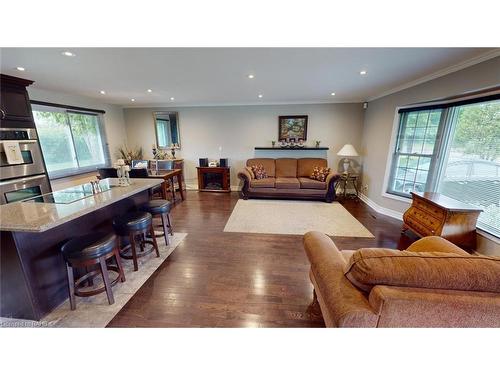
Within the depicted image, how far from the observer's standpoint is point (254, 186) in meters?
4.69

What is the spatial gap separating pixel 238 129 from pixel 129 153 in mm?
3170

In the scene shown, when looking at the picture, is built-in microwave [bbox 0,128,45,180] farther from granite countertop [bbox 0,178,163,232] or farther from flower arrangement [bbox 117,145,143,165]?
flower arrangement [bbox 117,145,143,165]

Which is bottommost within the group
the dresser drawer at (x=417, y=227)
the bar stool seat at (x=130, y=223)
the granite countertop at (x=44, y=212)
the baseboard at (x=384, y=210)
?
the baseboard at (x=384, y=210)

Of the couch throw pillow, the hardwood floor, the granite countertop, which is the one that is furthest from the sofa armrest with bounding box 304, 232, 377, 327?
the couch throw pillow

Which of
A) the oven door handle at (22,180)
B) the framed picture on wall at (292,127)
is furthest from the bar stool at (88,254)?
the framed picture on wall at (292,127)

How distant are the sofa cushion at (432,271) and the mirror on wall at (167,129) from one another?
567 centimetres

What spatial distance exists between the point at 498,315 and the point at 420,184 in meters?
3.14

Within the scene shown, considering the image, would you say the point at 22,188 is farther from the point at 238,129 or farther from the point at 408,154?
the point at 408,154

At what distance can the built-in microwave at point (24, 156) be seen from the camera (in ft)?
8.52

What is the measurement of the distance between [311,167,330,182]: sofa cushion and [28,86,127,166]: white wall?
5.32 m

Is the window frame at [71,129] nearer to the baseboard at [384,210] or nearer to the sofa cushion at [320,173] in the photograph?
the sofa cushion at [320,173]

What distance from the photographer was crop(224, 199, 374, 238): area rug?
3174 millimetres

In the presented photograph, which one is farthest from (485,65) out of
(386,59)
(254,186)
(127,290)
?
(127,290)

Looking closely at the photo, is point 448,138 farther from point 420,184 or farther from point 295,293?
point 295,293
